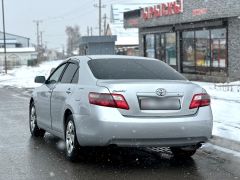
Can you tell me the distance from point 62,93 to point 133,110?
1.67 meters

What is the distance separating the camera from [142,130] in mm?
6477

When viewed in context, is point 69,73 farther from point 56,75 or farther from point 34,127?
point 34,127

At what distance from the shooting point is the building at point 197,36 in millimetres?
25078

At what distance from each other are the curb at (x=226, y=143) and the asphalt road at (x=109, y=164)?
0.24 meters

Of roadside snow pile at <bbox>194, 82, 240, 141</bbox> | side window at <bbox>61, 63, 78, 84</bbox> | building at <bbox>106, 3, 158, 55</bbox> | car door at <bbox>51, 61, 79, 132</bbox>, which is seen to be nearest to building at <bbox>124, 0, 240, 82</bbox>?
roadside snow pile at <bbox>194, 82, 240, 141</bbox>

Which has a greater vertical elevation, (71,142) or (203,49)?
(203,49)

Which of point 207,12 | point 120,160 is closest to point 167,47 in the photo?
point 207,12

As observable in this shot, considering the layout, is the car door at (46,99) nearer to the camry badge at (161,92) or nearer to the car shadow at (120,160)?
the car shadow at (120,160)

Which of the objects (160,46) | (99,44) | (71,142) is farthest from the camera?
(99,44)

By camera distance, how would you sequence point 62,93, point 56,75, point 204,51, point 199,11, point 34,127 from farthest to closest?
point 204,51 < point 199,11 < point 34,127 < point 56,75 < point 62,93

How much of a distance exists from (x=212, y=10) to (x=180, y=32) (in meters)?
5.01

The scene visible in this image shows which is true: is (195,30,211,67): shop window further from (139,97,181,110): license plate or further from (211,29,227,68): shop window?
(139,97,181,110): license plate

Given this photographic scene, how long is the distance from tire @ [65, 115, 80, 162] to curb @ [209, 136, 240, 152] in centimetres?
262

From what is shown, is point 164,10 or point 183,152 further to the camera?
point 164,10
